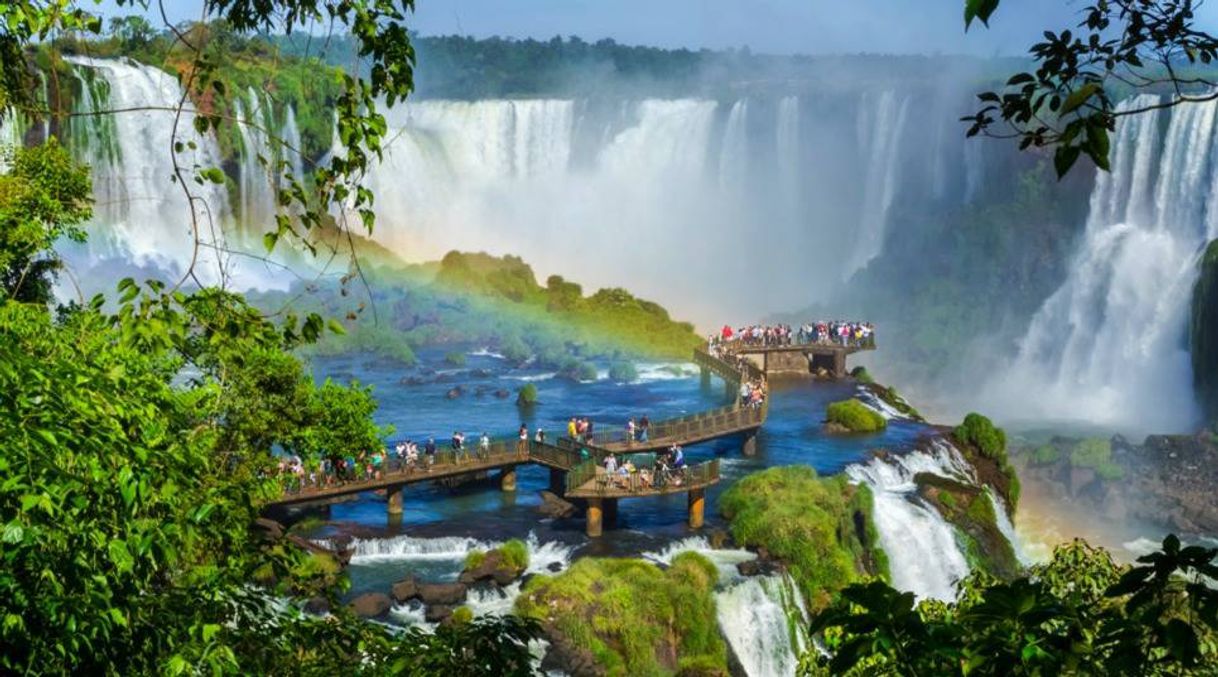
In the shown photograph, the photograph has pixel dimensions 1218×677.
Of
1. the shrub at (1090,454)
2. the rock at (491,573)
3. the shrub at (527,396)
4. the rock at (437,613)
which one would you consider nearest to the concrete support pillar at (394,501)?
the rock at (491,573)

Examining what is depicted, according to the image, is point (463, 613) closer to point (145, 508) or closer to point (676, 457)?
point (676, 457)

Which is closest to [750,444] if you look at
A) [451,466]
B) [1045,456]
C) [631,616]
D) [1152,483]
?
[451,466]

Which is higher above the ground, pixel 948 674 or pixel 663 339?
pixel 948 674

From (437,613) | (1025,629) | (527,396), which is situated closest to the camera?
(1025,629)

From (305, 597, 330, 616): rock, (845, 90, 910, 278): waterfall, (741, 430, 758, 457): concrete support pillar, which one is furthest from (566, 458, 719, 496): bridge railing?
(845, 90, 910, 278): waterfall

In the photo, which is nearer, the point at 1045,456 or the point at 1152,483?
the point at 1152,483

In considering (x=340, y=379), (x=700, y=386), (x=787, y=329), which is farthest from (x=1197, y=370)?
(x=340, y=379)

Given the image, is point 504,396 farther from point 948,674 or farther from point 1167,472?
point 948,674
